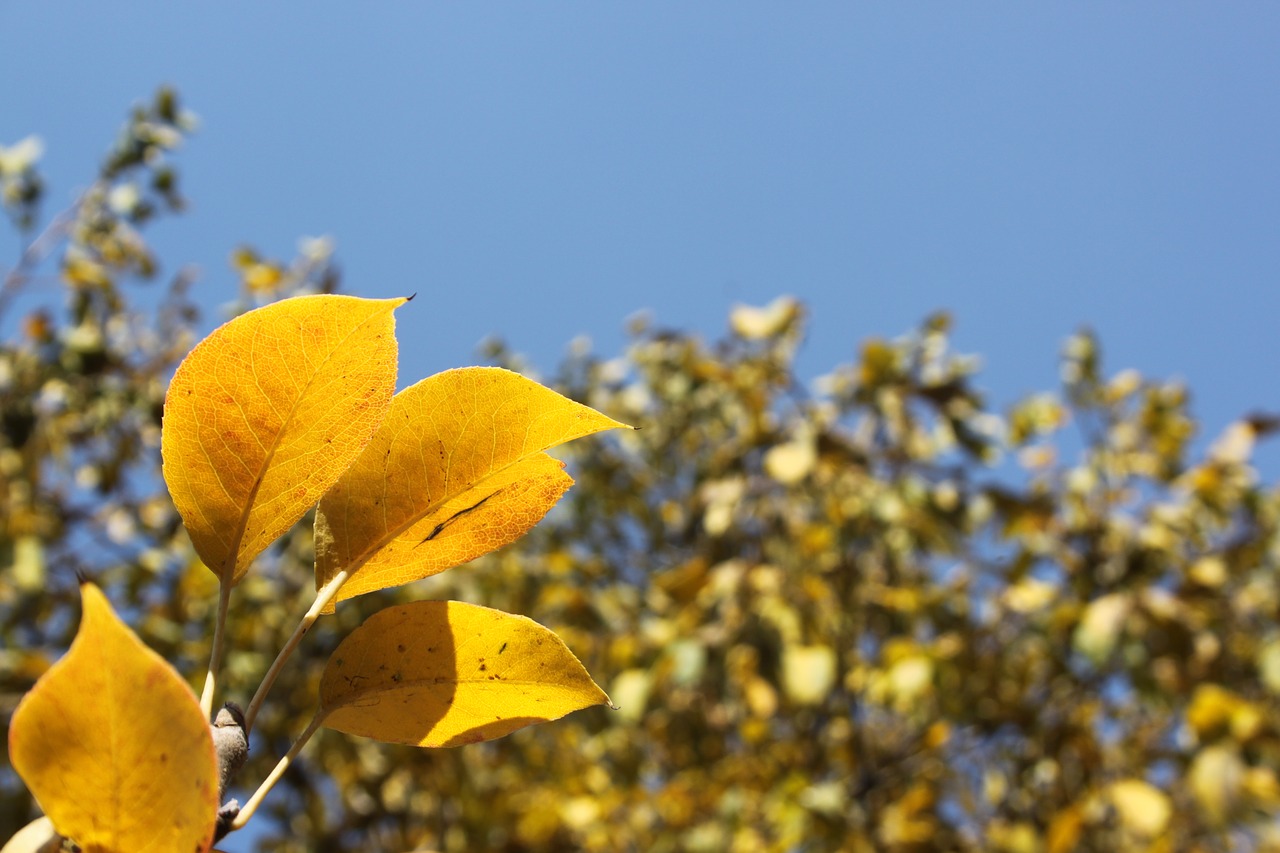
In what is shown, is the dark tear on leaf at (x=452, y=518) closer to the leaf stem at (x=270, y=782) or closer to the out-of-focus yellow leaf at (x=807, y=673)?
the leaf stem at (x=270, y=782)

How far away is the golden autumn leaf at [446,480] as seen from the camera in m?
0.39

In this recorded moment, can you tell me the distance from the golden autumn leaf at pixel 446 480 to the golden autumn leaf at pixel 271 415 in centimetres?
2

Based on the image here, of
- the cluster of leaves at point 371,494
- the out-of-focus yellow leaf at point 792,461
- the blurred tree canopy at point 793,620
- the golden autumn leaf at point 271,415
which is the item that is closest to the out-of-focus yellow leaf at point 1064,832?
the blurred tree canopy at point 793,620

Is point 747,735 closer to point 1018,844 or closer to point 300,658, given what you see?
point 1018,844

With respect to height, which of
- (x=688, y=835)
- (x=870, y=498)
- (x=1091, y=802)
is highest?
(x=870, y=498)

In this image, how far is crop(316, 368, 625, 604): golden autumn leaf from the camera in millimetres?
386

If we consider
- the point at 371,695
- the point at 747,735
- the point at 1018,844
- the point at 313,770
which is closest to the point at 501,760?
the point at 313,770

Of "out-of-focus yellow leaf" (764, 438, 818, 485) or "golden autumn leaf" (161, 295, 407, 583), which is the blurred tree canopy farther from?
"golden autumn leaf" (161, 295, 407, 583)

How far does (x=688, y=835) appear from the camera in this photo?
95.5 inches

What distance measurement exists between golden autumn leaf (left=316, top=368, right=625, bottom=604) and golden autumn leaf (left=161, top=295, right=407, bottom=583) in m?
0.02

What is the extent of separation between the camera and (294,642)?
35cm

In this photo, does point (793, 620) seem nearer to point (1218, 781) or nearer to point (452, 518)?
point (1218, 781)

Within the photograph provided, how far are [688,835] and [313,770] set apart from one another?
1244 millimetres

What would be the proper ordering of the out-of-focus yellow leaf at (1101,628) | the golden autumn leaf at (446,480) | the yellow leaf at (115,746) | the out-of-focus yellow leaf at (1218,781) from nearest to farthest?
the yellow leaf at (115,746) < the golden autumn leaf at (446,480) < the out-of-focus yellow leaf at (1218,781) < the out-of-focus yellow leaf at (1101,628)
